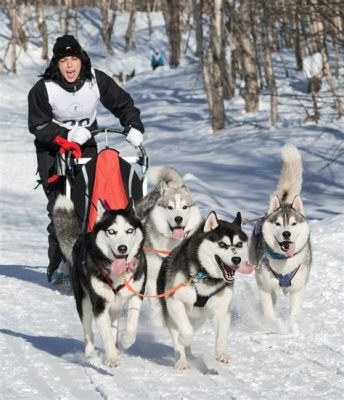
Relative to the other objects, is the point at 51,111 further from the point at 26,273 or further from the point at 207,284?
the point at 207,284

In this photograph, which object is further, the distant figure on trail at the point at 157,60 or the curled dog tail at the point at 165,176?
the distant figure on trail at the point at 157,60

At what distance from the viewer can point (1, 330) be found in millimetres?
5500

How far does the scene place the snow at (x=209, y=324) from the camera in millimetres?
4199

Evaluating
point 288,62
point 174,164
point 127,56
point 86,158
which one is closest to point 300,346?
point 86,158

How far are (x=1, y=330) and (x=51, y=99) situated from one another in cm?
169

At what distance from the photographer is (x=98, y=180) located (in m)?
5.94

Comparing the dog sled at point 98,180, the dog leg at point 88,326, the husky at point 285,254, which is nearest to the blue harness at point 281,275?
the husky at point 285,254

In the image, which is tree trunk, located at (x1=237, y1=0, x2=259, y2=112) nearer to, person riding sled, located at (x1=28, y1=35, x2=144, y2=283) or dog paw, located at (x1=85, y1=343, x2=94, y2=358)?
person riding sled, located at (x1=28, y1=35, x2=144, y2=283)

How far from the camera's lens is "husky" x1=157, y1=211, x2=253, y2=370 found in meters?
4.55

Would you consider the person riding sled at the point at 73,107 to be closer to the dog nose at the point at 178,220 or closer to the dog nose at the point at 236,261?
the dog nose at the point at 178,220

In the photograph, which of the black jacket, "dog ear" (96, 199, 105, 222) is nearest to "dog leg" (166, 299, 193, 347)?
"dog ear" (96, 199, 105, 222)

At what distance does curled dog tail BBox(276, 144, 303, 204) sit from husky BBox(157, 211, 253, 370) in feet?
4.44

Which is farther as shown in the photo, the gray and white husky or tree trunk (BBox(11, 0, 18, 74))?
tree trunk (BBox(11, 0, 18, 74))

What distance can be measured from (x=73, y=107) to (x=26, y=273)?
1.88m
